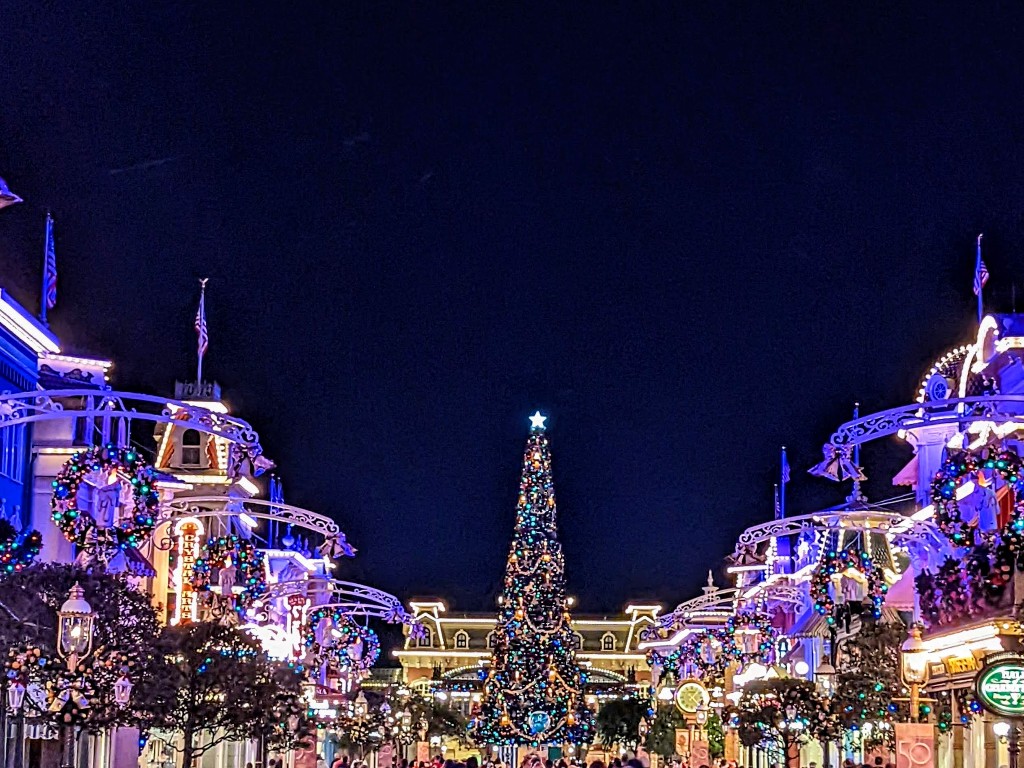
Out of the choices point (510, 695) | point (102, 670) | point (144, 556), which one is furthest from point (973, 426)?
point (510, 695)

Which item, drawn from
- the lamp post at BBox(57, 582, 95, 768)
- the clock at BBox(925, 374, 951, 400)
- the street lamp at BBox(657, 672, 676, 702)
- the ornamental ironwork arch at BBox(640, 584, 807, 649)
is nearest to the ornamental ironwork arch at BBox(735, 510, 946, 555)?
the clock at BBox(925, 374, 951, 400)

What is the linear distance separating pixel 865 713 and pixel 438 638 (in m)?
131

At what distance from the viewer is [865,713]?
1857 inches

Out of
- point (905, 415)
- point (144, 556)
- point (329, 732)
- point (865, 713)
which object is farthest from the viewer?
point (329, 732)

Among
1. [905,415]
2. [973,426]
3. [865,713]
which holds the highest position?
[973,426]

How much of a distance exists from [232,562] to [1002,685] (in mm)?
17547

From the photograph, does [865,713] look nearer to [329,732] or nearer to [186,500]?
[186,500]

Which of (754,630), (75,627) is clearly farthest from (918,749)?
(754,630)

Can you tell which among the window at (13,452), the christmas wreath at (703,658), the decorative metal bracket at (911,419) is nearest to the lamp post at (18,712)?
the window at (13,452)

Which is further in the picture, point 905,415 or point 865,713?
point 865,713

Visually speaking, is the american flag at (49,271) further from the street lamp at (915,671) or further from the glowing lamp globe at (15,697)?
the street lamp at (915,671)

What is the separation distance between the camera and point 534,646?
83.8 metres

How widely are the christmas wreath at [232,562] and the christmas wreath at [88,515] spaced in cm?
1070

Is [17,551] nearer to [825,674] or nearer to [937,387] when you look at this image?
[825,674]
